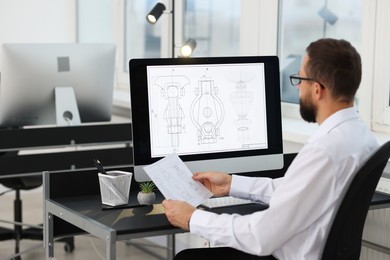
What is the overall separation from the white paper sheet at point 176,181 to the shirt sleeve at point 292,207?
1.24 ft

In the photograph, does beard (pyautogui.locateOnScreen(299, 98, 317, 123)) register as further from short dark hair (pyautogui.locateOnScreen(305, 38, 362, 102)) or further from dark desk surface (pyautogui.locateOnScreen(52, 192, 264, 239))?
dark desk surface (pyautogui.locateOnScreen(52, 192, 264, 239))

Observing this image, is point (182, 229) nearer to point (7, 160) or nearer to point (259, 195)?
point (259, 195)

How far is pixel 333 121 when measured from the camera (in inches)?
86.0

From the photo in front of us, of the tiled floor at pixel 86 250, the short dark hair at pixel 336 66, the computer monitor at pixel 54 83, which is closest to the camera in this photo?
the short dark hair at pixel 336 66

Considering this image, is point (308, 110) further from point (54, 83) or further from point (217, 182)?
point (54, 83)

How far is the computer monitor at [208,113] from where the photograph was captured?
269cm

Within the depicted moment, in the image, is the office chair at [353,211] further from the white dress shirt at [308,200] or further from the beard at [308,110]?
the beard at [308,110]

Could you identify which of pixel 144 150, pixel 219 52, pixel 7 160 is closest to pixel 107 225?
pixel 144 150

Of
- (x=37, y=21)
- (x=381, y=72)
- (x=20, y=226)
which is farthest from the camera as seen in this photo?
(x=37, y=21)

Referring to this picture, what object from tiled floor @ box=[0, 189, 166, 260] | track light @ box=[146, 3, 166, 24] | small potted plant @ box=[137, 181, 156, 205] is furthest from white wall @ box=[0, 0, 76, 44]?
small potted plant @ box=[137, 181, 156, 205]

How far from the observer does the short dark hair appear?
2145 mm

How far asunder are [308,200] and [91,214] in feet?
2.49

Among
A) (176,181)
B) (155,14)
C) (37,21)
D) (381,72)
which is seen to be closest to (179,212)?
(176,181)

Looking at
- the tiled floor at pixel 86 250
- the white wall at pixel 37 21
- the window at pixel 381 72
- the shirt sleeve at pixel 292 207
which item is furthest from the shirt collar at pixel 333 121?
the white wall at pixel 37 21
